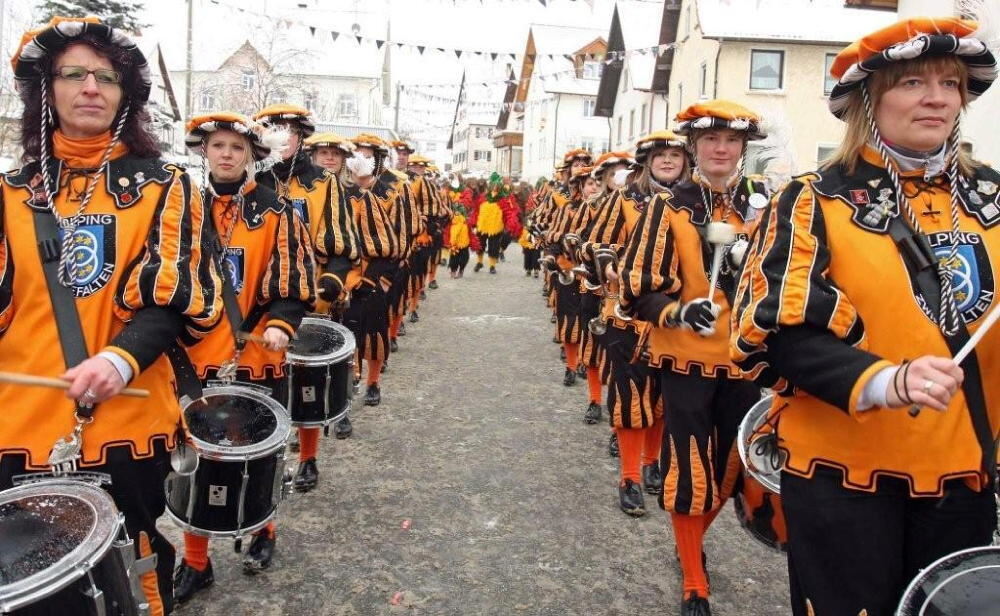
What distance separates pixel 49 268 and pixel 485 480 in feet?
11.5

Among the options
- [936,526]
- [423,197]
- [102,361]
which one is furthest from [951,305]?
[423,197]

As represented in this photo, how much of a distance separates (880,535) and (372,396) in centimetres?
564

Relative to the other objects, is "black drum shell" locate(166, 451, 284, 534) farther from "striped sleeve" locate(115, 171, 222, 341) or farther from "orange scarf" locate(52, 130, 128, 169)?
"orange scarf" locate(52, 130, 128, 169)

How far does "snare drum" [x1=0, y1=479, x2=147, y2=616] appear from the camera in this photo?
1.91 metres

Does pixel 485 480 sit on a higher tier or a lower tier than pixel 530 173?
lower

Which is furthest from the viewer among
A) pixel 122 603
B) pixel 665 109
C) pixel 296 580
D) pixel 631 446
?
pixel 665 109

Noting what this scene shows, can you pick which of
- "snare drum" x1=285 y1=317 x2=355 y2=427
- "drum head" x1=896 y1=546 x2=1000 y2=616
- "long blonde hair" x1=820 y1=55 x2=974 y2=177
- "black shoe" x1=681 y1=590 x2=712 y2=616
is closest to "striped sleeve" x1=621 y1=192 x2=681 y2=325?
"black shoe" x1=681 y1=590 x2=712 y2=616

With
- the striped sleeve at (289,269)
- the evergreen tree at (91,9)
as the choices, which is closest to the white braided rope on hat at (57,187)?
the striped sleeve at (289,269)

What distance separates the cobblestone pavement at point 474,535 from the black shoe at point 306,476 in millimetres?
75

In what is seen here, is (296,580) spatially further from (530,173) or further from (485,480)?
(530,173)

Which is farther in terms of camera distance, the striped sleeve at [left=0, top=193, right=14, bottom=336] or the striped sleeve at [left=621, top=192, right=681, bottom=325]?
the striped sleeve at [left=621, top=192, right=681, bottom=325]

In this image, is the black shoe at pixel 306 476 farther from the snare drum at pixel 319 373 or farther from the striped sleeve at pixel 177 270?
the striped sleeve at pixel 177 270

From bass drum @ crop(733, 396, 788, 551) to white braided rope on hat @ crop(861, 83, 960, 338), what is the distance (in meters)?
0.63

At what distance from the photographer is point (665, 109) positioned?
27.3m
